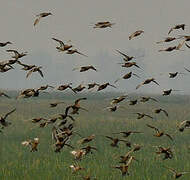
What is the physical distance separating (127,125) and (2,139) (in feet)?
32.5

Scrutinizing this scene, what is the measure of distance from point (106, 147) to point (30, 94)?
1322 centimetres

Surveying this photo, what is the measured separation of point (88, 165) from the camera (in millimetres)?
15273

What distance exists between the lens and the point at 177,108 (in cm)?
4325

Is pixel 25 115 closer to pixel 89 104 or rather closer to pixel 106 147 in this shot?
pixel 89 104

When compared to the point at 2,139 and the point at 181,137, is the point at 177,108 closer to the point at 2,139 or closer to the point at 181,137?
the point at 181,137

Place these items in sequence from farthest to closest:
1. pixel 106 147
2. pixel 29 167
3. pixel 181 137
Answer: pixel 181 137, pixel 106 147, pixel 29 167

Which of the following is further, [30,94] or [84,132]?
[84,132]

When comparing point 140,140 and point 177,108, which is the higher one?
point 140,140

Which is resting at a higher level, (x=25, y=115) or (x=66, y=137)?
(x=66, y=137)

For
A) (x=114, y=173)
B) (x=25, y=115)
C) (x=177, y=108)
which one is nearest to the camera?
(x=114, y=173)

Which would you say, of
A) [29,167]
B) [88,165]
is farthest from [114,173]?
[29,167]

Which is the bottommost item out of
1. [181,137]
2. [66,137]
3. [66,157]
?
[181,137]

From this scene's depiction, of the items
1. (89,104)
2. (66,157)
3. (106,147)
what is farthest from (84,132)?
(89,104)

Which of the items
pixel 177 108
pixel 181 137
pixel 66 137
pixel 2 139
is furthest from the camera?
pixel 177 108
